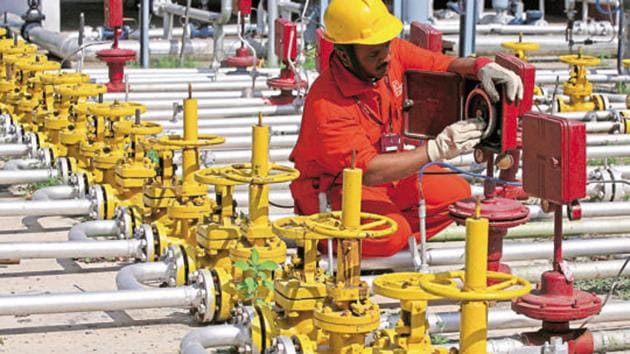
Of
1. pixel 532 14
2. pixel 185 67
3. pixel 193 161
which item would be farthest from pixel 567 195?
pixel 532 14

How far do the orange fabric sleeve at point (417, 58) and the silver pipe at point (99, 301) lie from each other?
1392 millimetres

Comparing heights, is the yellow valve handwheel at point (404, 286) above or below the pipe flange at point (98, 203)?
above

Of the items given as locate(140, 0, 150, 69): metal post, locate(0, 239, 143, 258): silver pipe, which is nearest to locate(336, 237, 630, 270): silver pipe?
locate(0, 239, 143, 258): silver pipe

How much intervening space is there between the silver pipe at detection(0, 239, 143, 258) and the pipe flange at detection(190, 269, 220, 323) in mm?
718

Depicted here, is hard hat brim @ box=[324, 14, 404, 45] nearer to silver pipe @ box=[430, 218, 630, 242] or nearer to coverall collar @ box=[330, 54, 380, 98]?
coverall collar @ box=[330, 54, 380, 98]

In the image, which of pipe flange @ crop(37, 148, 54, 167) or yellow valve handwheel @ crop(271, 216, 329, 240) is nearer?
yellow valve handwheel @ crop(271, 216, 329, 240)

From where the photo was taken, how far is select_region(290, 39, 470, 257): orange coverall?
17.2 ft

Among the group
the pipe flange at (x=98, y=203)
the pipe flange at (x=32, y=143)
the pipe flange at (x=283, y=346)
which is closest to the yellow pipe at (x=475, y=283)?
the pipe flange at (x=283, y=346)

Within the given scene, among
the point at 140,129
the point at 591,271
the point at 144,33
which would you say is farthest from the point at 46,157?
the point at 144,33

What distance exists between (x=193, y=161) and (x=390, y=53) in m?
0.98

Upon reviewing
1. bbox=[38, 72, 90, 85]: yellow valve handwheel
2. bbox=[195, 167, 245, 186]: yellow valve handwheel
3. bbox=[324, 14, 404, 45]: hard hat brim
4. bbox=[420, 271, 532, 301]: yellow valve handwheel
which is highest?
bbox=[324, 14, 404, 45]: hard hat brim

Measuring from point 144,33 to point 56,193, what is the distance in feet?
15.8

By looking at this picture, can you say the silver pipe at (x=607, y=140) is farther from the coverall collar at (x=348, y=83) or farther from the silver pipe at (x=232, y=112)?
the coverall collar at (x=348, y=83)

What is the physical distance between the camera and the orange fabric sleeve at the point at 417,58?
5766mm
